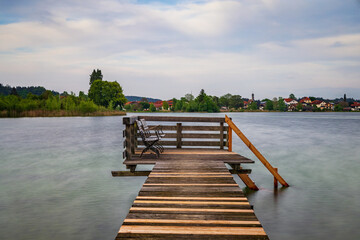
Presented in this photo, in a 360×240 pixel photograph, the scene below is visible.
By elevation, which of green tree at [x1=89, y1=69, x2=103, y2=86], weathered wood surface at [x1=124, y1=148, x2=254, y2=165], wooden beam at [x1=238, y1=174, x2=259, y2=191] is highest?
green tree at [x1=89, y1=69, x2=103, y2=86]

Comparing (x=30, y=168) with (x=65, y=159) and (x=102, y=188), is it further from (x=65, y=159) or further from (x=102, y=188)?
(x=102, y=188)

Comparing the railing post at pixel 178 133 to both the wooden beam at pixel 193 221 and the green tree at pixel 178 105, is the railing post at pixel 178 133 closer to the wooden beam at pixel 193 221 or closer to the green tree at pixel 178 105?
the wooden beam at pixel 193 221

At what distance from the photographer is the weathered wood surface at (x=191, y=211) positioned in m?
3.42

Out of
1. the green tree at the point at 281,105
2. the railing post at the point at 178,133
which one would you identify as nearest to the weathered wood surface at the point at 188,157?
the railing post at the point at 178,133

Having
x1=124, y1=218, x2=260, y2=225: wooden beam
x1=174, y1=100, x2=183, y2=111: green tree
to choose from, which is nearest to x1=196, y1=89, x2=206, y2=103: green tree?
x1=174, y1=100, x2=183, y2=111: green tree

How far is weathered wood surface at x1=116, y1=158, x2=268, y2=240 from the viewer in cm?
342

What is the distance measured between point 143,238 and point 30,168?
14.5m

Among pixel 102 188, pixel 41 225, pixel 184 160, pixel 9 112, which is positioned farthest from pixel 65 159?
pixel 9 112

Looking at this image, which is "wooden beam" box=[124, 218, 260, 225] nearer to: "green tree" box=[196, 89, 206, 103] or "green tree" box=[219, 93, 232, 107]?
"green tree" box=[196, 89, 206, 103]

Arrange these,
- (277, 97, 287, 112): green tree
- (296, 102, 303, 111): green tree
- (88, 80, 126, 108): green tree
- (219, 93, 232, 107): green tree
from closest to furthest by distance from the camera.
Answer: (88, 80, 126, 108): green tree < (296, 102, 303, 111): green tree < (277, 97, 287, 112): green tree < (219, 93, 232, 107): green tree

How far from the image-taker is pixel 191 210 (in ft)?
13.5

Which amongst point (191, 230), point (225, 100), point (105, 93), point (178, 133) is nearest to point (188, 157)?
point (178, 133)

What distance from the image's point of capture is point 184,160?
25.0 feet

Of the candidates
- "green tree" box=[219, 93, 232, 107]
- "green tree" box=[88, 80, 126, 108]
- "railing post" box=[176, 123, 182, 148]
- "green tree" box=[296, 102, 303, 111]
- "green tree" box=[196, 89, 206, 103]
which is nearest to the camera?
"railing post" box=[176, 123, 182, 148]
